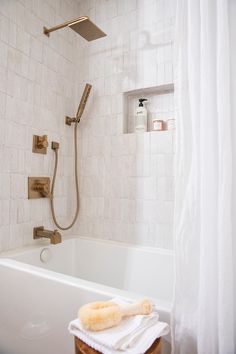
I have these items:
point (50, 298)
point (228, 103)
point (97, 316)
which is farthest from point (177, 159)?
point (50, 298)

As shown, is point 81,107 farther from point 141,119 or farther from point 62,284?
point 62,284

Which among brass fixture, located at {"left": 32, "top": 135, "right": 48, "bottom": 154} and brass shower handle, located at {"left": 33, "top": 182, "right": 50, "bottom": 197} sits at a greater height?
brass fixture, located at {"left": 32, "top": 135, "right": 48, "bottom": 154}

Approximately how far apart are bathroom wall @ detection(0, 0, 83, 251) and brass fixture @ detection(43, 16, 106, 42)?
0.61 ft

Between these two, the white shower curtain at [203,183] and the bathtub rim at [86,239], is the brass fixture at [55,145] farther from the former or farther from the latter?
the white shower curtain at [203,183]

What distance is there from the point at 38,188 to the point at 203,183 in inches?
51.7

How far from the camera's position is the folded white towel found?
0.71m

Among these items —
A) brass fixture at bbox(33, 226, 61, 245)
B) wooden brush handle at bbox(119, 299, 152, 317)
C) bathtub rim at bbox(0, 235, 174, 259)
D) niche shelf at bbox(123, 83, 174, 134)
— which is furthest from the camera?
niche shelf at bbox(123, 83, 174, 134)

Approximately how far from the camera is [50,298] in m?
1.15

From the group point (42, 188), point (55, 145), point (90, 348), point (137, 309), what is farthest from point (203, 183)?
point (55, 145)

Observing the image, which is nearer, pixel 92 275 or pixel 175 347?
pixel 175 347

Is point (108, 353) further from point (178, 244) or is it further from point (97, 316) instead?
point (178, 244)

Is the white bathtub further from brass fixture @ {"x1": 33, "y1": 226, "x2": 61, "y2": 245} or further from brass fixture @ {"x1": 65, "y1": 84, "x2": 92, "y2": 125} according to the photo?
brass fixture @ {"x1": 65, "y1": 84, "x2": 92, "y2": 125}

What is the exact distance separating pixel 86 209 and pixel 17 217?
577 mm

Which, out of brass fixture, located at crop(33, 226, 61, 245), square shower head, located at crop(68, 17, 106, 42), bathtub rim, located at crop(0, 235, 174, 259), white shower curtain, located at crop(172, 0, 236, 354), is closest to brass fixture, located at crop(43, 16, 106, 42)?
square shower head, located at crop(68, 17, 106, 42)
